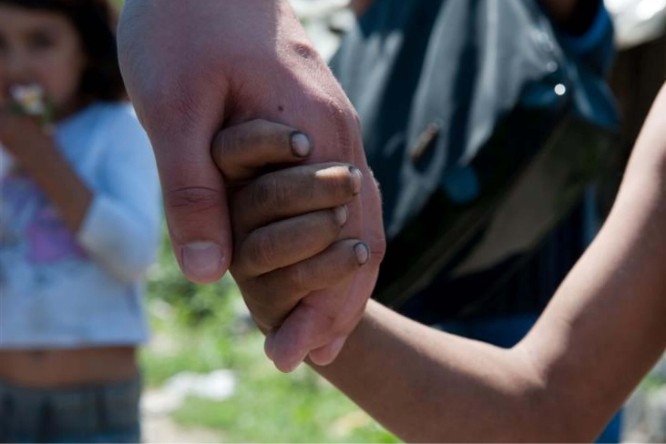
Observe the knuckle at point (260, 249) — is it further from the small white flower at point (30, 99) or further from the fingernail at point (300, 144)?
the small white flower at point (30, 99)

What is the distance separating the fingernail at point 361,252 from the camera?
1.02 meters

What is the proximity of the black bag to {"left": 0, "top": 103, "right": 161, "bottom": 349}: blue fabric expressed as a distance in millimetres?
915

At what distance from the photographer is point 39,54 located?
9.63 ft

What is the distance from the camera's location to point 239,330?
574 centimetres

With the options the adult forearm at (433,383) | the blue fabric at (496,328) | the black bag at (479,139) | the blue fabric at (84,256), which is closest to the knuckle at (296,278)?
the adult forearm at (433,383)

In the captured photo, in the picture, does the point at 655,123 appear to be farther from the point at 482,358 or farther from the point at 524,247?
the point at 524,247

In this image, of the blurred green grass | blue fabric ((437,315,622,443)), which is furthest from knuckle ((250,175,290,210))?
the blurred green grass

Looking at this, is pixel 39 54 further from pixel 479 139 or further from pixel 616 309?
pixel 616 309

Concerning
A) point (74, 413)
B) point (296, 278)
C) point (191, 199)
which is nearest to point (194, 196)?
point (191, 199)

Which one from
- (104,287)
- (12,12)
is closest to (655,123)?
(104,287)

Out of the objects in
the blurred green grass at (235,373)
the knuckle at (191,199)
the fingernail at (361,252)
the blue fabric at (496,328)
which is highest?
the knuckle at (191,199)

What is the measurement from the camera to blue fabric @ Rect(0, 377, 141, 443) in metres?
2.77

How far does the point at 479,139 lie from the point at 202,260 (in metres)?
1.02

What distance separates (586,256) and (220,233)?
633 mm
